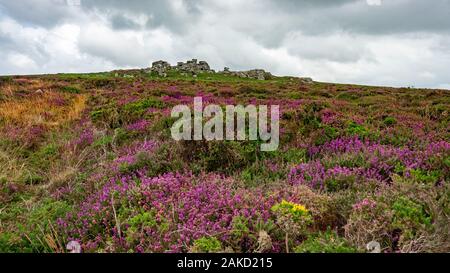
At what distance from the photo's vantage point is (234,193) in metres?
5.42

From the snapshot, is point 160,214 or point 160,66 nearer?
point 160,214

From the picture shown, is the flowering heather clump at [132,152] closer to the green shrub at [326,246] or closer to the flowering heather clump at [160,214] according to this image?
the flowering heather clump at [160,214]

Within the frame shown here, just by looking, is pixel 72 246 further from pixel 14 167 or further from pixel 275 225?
pixel 14 167

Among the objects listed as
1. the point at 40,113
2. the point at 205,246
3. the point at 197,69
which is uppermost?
the point at 197,69

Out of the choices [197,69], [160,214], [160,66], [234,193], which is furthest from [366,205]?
[160,66]

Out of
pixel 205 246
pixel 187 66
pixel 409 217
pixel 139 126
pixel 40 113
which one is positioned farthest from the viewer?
pixel 187 66

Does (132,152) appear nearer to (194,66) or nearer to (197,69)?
(197,69)

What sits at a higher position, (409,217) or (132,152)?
(132,152)

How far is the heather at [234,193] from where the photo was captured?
163 inches

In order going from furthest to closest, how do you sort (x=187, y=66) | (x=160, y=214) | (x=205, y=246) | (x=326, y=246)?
(x=187, y=66)
(x=160, y=214)
(x=205, y=246)
(x=326, y=246)

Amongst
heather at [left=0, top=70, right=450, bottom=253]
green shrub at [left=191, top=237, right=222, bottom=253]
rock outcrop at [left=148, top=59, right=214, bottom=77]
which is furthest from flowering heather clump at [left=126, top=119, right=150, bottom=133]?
rock outcrop at [left=148, top=59, right=214, bottom=77]

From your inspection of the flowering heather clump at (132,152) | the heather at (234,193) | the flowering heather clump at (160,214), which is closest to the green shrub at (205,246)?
the heather at (234,193)

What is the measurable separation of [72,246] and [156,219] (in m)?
0.99
